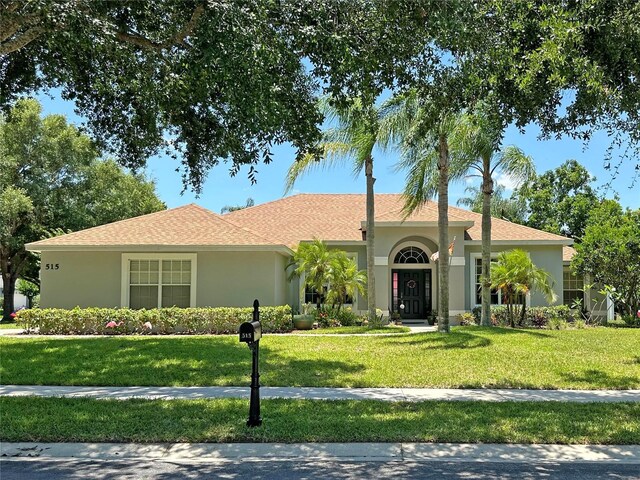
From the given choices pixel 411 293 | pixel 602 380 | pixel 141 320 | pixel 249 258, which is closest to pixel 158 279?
pixel 141 320

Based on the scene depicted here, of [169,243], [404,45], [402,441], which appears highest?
[404,45]

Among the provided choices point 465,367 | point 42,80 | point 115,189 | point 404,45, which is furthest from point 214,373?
point 115,189

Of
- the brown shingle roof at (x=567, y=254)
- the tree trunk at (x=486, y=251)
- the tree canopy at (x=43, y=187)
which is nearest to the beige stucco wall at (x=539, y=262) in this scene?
the brown shingle roof at (x=567, y=254)

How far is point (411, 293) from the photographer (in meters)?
23.3

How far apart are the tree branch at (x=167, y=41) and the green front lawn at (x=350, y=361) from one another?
221 inches

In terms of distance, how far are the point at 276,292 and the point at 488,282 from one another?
23.2ft

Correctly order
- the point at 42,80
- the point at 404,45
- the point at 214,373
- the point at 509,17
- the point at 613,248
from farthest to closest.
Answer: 1. the point at 613,248
2. the point at 42,80
3. the point at 214,373
4. the point at 404,45
5. the point at 509,17

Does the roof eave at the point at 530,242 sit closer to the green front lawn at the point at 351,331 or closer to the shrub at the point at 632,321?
the shrub at the point at 632,321

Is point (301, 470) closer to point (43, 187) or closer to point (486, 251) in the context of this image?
point (486, 251)

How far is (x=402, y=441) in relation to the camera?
6516 mm

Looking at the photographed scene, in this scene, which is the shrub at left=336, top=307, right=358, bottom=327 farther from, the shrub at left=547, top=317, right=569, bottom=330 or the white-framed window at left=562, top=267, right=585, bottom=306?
the white-framed window at left=562, top=267, right=585, bottom=306

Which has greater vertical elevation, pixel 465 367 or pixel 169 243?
pixel 169 243

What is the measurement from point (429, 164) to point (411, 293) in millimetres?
7210

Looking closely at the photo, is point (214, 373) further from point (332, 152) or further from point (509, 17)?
point (332, 152)
